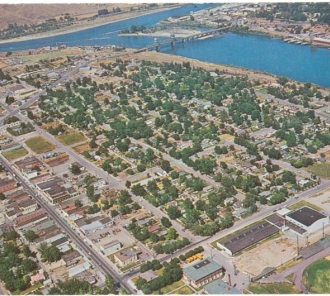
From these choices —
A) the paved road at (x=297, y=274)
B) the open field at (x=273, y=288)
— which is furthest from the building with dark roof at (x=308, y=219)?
the open field at (x=273, y=288)

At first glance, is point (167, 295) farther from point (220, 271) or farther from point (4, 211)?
point (4, 211)

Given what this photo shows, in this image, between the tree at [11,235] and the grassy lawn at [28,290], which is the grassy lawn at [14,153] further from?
the grassy lawn at [28,290]

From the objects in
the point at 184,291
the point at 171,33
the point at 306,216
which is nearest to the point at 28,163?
the point at 184,291

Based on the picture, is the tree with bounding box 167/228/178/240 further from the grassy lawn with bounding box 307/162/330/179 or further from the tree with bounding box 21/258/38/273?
the grassy lawn with bounding box 307/162/330/179

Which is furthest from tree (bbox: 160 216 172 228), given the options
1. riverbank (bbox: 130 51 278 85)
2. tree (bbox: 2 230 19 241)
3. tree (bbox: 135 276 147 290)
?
riverbank (bbox: 130 51 278 85)

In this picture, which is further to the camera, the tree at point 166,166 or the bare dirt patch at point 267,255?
the tree at point 166,166

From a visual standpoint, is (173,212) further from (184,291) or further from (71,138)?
(71,138)
